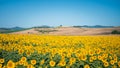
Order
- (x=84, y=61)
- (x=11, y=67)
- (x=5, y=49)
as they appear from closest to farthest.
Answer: (x=11, y=67), (x=84, y=61), (x=5, y=49)

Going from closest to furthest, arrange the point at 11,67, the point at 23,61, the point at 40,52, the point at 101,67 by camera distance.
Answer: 1. the point at 11,67
2. the point at 23,61
3. the point at 101,67
4. the point at 40,52

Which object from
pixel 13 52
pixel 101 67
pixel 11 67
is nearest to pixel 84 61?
pixel 101 67

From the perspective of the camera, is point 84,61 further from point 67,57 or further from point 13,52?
point 13,52

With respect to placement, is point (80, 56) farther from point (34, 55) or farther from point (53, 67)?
point (34, 55)

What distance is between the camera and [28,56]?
7102 mm

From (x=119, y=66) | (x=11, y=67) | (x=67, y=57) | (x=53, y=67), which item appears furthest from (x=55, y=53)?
(x=11, y=67)

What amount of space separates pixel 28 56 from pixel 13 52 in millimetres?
1287

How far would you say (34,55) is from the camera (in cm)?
722

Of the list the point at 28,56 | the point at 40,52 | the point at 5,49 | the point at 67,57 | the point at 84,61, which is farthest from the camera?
the point at 5,49

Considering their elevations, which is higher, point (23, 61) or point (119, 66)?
point (23, 61)

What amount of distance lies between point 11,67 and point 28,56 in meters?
2.69

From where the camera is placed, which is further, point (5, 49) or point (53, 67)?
point (5, 49)

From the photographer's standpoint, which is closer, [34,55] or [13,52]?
[34,55]

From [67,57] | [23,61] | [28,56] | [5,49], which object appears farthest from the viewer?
[5,49]
